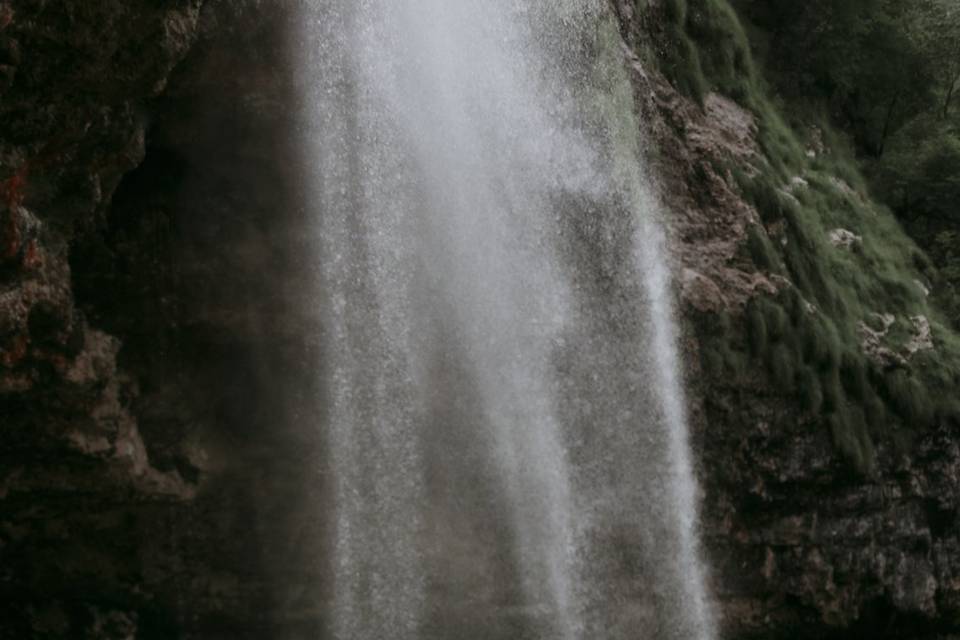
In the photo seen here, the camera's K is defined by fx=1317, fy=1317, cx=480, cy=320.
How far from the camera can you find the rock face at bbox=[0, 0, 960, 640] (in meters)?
9.56

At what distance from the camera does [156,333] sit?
11.4 meters

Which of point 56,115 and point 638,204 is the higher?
point 638,204

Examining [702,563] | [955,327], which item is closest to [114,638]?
[702,563]

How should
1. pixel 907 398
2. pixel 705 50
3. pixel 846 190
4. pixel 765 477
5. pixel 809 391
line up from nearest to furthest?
pixel 765 477
pixel 809 391
pixel 907 398
pixel 705 50
pixel 846 190

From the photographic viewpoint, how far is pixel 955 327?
19062mm

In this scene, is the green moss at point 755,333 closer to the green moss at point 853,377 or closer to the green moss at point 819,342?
the green moss at point 819,342

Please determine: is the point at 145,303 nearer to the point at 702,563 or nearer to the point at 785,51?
the point at 702,563

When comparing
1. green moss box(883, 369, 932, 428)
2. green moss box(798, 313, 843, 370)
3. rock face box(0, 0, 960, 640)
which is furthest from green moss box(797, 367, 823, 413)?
rock face box(0, 0, 960, 640)

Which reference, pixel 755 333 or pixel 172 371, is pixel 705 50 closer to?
pixel 755 333

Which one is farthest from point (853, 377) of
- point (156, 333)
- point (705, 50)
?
point (156, 333)

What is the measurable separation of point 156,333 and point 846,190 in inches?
446

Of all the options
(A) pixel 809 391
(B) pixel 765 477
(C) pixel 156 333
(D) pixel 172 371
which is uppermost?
(C) pixel 156 333

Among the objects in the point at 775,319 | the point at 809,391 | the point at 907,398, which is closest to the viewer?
the point at 775,319

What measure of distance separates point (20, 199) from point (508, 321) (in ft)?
17.4
